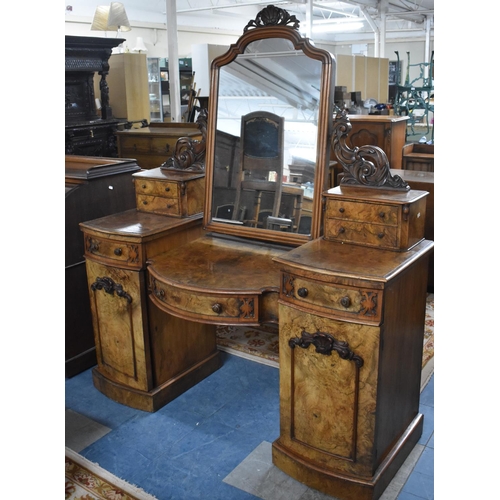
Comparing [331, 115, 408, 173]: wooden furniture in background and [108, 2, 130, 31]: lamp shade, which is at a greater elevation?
[108, 2, 130, 31]: lamp shade

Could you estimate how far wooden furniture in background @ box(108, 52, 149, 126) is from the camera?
8070mm

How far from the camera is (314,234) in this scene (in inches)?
105

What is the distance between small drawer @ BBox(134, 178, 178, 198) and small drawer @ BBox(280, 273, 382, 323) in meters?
1.08

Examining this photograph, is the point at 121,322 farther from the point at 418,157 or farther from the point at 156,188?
the point at 418,157

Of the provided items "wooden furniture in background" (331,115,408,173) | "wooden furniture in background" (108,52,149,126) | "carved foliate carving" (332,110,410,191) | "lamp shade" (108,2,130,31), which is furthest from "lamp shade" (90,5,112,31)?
"carved foliate carving" (332,110,410,191)

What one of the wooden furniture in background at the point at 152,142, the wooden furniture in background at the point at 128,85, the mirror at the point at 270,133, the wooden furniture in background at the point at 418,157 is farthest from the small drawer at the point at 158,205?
the wooden furniture in background at the point at 128,85

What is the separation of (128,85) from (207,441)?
6.55 meters

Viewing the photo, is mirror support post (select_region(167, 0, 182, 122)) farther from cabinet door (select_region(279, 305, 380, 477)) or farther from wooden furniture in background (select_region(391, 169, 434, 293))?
cabinet door (select_region(279, 305, 380, 477))

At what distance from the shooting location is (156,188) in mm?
3086

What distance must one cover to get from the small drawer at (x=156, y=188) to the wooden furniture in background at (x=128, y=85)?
539 centimetres

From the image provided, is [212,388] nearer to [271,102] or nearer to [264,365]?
[264,365]

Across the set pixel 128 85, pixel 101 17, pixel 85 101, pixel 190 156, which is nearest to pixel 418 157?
pixel 190 156
